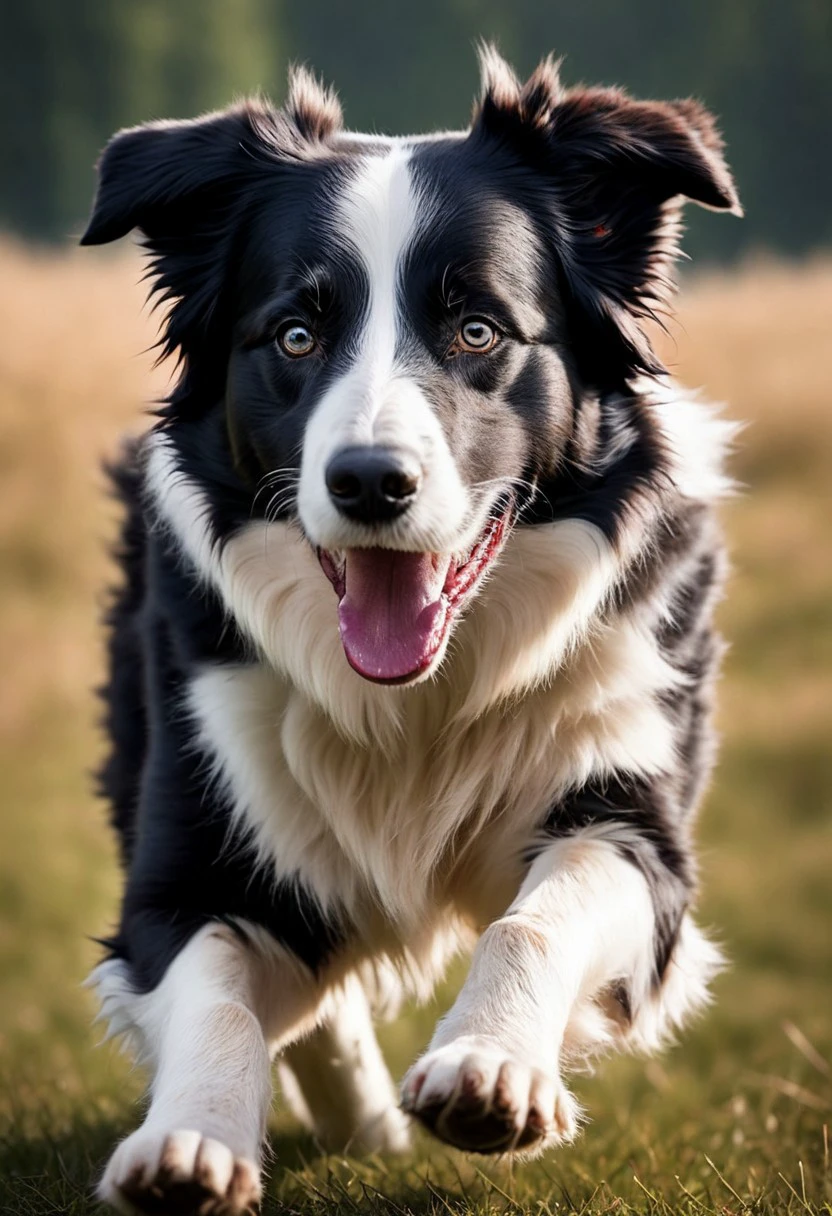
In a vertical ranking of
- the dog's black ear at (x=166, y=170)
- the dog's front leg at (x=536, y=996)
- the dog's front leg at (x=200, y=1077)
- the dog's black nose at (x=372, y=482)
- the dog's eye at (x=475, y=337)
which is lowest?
the dog's front leg at (x=200, y=1077)

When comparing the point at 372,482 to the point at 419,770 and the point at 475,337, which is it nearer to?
the point at 475,337

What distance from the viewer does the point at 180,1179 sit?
2.60 meters

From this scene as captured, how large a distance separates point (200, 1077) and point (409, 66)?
19.0 metres

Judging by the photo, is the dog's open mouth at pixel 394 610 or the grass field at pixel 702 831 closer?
the dog's open mouth at pixel 394 610

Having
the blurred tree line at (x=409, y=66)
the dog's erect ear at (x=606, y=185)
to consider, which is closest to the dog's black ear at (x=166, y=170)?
the dog's erect ear at (x=606, y=185)

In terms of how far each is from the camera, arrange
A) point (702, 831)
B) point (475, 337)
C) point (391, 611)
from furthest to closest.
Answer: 1. point (702, 831)
2. point (475, 337)
3. point (391, 611)

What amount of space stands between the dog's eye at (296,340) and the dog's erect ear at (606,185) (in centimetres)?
69

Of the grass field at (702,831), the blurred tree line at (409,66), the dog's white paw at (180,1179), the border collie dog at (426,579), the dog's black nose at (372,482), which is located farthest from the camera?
the blurred tree line at (409,66)

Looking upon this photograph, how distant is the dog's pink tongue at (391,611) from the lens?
320 centimetres

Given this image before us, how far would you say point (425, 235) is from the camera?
3381mm

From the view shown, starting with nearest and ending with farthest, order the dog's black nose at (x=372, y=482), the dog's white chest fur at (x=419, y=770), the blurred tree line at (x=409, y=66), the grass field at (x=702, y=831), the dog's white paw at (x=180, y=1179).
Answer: the dog's white paw at (x=180, y=1179)
the dog's black nose at (x=372, y=482)
the dog's white chest fur at (x=419, y=770)
the grass field at (x=702, y=831)
the blurred tree line at (x=409, y=66)

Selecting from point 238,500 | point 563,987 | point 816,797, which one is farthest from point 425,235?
point 816,797

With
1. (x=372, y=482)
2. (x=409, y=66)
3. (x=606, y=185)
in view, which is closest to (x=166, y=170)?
(x=606, y=185)

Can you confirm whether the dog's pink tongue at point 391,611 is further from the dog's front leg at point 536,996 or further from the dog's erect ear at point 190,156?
the dog's erect ear at point 190,156
